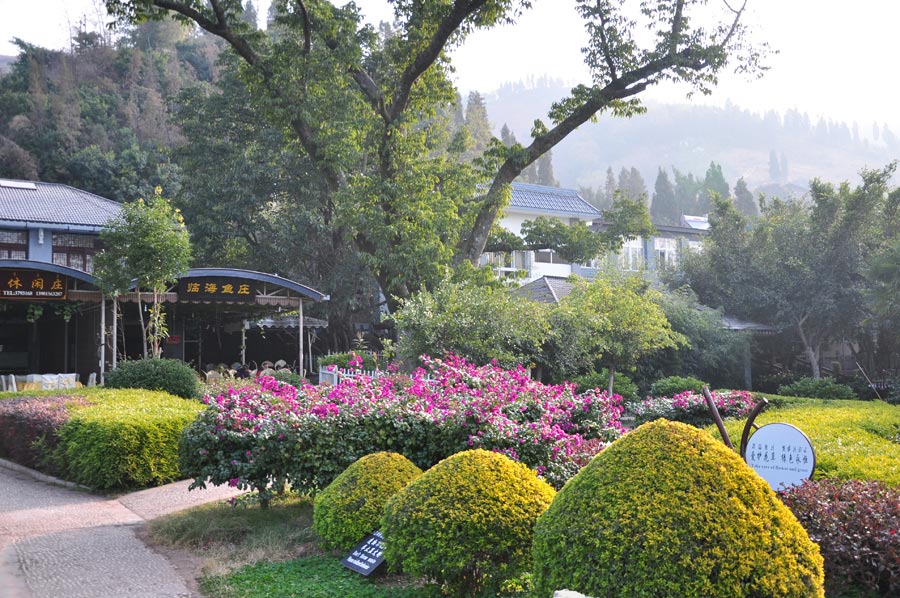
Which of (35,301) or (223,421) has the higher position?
(35,301)

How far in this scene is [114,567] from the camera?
6887 mm

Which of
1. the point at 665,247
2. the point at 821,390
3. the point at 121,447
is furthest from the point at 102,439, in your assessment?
the point at 665,247

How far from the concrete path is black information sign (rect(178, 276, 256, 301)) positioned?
33.6 ft

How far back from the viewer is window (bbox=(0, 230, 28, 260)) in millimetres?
28156

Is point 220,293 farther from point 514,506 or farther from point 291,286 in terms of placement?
point 514,506

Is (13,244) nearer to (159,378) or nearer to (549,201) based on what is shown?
(159,378)

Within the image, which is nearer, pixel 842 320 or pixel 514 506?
pixel 514 506

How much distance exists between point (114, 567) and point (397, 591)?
2.66 meters

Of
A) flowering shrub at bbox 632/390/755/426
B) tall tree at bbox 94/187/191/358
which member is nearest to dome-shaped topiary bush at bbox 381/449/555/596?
flowering shrub at bbox 632/390/755/426

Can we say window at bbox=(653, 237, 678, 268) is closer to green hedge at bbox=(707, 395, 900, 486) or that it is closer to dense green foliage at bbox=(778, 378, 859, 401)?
dense green foliage at bbox=(778, 378, 859, 401)

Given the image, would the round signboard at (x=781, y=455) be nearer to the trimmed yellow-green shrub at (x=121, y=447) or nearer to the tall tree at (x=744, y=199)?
the trimmed yellow-green shrub at (x=121, y=447)

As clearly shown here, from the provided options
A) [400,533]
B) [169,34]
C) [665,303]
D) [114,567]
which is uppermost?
[169,34]

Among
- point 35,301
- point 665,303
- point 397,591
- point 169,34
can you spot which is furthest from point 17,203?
point 169,34

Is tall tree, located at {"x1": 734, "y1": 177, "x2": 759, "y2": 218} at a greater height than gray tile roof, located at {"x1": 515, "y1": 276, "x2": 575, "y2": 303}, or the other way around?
tall tree, located at {"x1": 734, "y1": 177, "x2": 759, "y2": 218}
